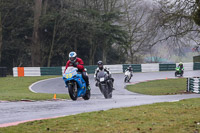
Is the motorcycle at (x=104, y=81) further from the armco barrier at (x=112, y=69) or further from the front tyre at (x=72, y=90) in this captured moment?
the armco barrier at (x=112, y=69)

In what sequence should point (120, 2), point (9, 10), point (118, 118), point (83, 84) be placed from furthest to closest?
1. point (120, 2)
2. point (9, 10)
3. point (83, 84)
4. point (118, 118)

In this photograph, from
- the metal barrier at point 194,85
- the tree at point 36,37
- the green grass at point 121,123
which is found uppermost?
the tree at point 36,37

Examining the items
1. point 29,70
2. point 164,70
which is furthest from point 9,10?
point 164,70

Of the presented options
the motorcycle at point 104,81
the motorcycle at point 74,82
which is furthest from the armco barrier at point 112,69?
the motorcycle at point 74,82

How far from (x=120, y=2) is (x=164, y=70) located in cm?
1337

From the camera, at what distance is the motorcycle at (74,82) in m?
12.0

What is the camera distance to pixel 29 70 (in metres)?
35.5

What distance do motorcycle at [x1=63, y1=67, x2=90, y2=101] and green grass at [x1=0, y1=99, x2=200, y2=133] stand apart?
3763 mm

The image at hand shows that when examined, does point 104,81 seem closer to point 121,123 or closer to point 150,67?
point 121,123

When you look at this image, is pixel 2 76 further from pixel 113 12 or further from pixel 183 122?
pixel 183 122

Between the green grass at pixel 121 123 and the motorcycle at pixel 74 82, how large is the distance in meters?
3.76

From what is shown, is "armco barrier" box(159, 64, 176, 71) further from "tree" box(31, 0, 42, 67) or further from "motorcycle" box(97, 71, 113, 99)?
"motorcycle" box(97, 71, 113, 99)

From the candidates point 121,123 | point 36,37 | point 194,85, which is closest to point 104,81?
point 121,123

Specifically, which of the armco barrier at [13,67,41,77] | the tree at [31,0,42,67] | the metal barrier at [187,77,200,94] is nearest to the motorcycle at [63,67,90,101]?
the metal barrier at [187,77,200,94]
